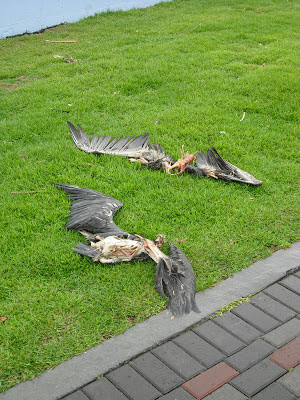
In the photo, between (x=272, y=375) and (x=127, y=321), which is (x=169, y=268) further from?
(x=272, y=375)

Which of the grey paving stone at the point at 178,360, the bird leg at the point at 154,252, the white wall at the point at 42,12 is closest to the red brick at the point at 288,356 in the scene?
the grey paving stone at the point at 178,360

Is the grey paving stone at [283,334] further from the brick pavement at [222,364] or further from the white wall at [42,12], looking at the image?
the white wall at [42,12]

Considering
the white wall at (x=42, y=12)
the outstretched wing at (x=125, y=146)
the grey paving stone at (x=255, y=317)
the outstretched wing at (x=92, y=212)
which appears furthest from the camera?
the white wall at (x=42, y=12)

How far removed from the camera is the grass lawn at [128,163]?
338cm

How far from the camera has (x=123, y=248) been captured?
3.76 metres

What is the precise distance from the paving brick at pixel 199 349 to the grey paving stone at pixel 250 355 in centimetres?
8

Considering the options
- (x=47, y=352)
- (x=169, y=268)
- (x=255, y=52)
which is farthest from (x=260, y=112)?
(x=47, y=352)

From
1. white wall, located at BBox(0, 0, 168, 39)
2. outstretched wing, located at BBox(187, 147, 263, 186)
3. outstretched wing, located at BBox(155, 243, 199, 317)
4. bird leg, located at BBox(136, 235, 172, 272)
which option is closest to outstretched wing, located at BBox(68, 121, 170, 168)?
outstretched wing, located at BBox(187, 147, 263, 186)

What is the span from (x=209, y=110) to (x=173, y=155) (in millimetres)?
1529

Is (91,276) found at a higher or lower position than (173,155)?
lower

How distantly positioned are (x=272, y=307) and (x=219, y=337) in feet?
1.76

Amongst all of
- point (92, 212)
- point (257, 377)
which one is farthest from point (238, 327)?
point (92, 212)

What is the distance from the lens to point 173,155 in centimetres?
546

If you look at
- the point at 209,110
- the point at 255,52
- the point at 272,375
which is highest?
the point at 255,52
